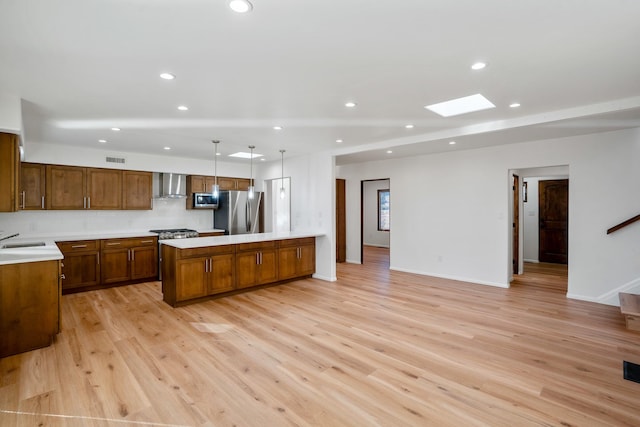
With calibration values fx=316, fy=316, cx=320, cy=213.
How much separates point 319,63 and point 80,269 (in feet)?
16.7

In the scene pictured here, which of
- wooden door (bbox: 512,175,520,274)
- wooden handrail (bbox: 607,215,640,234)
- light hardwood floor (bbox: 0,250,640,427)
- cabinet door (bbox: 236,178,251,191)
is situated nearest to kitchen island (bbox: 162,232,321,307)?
light hardwood floor (bbox: 0,250,640,427)

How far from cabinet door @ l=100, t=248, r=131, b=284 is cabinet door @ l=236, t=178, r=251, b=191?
2800 mm

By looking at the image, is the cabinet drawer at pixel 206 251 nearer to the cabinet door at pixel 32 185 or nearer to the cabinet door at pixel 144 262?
the cabinet door at pixel 144 262

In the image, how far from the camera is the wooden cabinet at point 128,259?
5.31 meters

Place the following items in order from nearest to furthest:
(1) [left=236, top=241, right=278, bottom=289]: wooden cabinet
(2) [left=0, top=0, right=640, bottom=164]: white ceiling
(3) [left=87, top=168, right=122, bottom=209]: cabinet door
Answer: (2) [left=0, top=0, right=640, bottom=164]: white ceiling < (1) [left=236, top=241, right=278, bottom=289]: wooden cabinet < (3) [left=87, top=168, right=122, bottom=209]: cabinet door

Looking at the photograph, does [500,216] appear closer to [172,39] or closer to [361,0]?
[361,0]

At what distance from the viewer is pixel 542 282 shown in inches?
227

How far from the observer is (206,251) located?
4625mm

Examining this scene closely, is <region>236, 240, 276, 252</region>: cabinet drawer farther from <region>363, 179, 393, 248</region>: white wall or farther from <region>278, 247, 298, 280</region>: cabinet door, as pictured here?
<region>363, 179, 393, 248</region>: white wall

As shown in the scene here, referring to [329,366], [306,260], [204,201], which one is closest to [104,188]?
[204,201]

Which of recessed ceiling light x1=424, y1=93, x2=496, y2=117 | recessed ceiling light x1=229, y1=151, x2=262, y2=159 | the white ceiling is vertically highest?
recessed ceiling light x1=424, y1=93, x2=496, y2=117

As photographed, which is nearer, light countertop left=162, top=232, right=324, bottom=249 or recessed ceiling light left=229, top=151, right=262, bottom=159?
light countertop left=162, top=232, right=324, bottom=249

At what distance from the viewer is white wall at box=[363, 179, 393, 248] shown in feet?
35.2

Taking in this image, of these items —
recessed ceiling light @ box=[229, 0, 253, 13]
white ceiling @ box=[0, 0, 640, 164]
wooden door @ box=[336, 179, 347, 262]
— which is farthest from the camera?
wooden door @ box=[336, 179, 347, 262]
